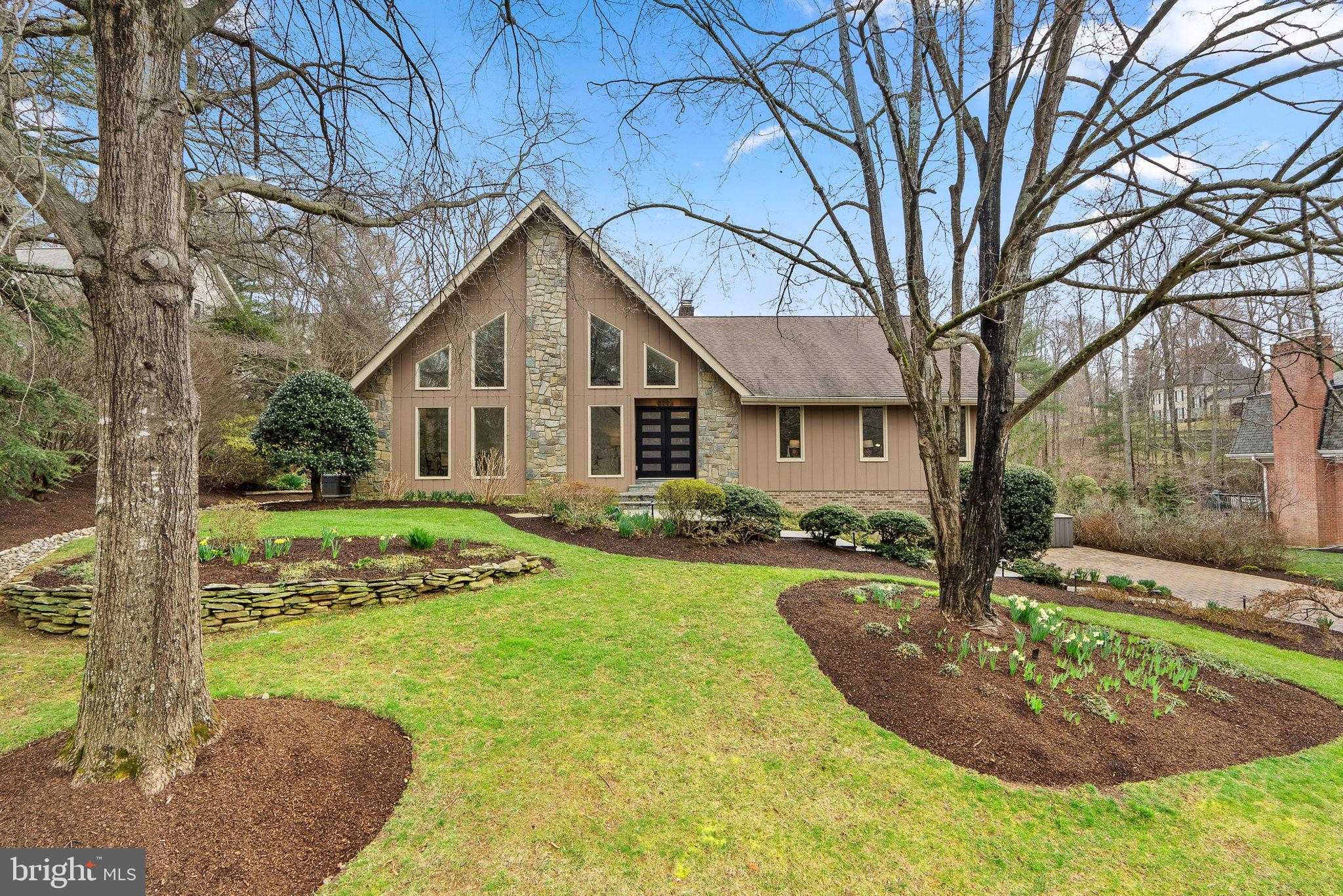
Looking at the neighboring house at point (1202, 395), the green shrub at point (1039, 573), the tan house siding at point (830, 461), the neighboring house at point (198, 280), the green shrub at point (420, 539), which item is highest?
the neighboring house at point (198, 280)

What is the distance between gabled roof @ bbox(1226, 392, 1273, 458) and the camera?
14.3 meters

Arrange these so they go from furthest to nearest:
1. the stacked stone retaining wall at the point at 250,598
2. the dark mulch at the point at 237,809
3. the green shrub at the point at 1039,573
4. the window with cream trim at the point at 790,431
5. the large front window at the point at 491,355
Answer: the window with cream trim at the point at 790,431 < the large front window at the point at 491,355 < the green shrub at the point at 1039,573 < the stacked stone retaining wall at the point at 250,598 < the dark mulch at the point at 237,809

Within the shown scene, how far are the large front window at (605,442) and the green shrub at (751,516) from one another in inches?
189

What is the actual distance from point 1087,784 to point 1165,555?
11.5 metres

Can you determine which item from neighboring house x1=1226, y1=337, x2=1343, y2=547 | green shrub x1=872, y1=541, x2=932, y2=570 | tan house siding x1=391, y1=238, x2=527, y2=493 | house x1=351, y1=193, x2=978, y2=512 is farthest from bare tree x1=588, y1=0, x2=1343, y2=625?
neighboring house x1=1226, y1=337, x2=1343, y2=547

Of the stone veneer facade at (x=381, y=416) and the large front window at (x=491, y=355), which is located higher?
the large front window at (x=491, y=355)

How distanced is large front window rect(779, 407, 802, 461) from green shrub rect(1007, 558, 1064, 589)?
235 inches

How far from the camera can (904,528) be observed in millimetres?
9445

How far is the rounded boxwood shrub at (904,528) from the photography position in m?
9.38

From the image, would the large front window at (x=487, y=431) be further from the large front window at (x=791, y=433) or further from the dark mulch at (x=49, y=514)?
the large front window at (x=791, y=433)

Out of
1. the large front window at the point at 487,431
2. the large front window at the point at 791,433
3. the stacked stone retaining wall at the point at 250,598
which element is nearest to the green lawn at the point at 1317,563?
the large front window at the point at 791,433

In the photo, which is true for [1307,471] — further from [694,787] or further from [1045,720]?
[694,787]

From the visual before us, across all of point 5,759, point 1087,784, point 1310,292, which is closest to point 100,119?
point 5,759

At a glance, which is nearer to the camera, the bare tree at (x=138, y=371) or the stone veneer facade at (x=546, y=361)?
the bare tree at (x=138, y=371)
